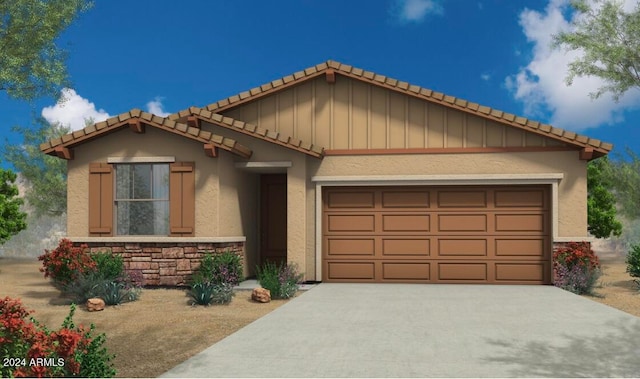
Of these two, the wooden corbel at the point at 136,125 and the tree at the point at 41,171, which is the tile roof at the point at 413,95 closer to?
the wooden corbel at the point at 136,125

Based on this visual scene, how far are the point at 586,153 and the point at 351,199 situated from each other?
568cm

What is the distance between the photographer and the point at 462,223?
48.2 ft

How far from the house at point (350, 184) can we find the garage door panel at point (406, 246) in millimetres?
25

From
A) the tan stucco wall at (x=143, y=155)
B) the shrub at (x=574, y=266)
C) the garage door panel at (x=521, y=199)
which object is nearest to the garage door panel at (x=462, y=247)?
the garage door panel at (x=521, y=199)

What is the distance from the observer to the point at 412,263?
14.9 meters

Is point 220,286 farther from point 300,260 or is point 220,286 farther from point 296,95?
point 296,95

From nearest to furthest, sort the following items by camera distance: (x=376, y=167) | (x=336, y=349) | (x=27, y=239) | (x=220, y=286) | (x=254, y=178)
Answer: (x=336, y=349) < (x=220, y=286) < (x=376, y=167) < (x=254, y=178) < (x=27, y=239)

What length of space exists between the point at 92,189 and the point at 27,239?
1870 inches

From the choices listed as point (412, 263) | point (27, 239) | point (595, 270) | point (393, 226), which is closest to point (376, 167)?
point (393, 226)

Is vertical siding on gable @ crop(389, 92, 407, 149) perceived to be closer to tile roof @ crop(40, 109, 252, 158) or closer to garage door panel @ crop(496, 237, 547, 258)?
garage door panel @ crop(496, 237, 547, 258)

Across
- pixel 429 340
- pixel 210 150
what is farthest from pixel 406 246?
pixel 429 340

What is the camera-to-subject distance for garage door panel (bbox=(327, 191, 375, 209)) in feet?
49.2

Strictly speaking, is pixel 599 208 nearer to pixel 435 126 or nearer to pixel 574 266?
pixel 574 266

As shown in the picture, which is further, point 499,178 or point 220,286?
point 499,178
